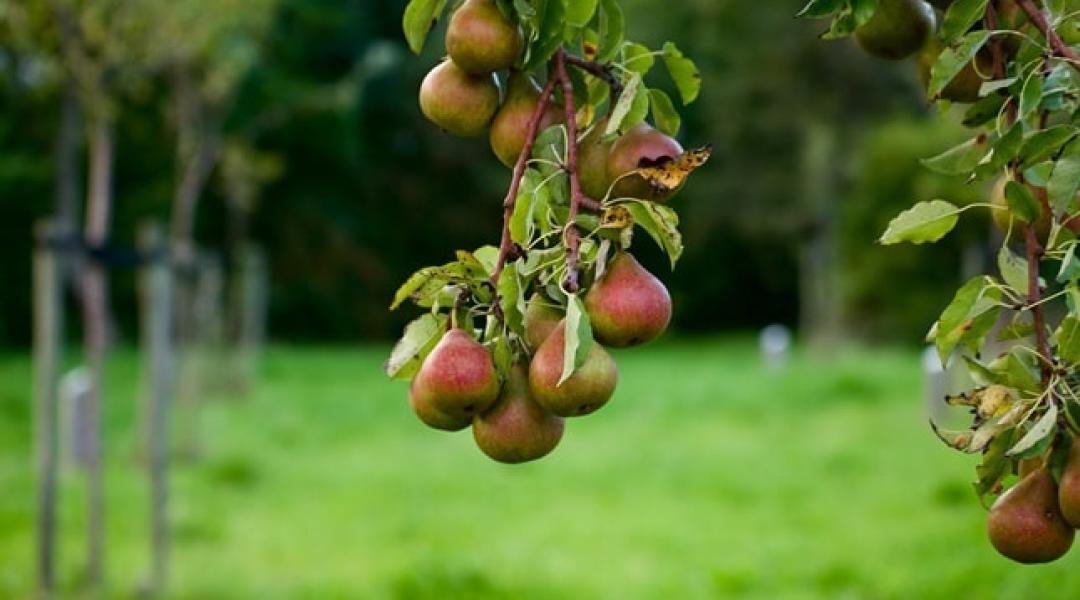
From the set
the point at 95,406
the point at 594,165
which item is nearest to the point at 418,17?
the point at 594,165

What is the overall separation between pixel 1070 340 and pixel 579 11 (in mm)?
445

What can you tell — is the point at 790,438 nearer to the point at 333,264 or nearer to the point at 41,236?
the point at 41,236

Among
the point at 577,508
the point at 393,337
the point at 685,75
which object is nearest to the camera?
the point at 685,75

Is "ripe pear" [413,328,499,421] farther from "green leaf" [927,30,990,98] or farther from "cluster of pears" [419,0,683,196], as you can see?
"green leaf" [927,30,990,98]

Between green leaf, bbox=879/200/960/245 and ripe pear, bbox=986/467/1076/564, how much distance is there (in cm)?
21

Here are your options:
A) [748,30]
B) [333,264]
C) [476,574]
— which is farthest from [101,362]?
[333,264]

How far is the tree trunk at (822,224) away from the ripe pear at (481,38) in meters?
14.5

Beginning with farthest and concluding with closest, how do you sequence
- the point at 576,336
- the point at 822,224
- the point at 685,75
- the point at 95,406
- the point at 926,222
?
the point at 822,224, the point at 95,406, the point at 685,75, the point at 926,222, the point at 576,336

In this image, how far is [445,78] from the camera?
106cm

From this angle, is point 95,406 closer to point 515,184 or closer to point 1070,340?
point 515,184

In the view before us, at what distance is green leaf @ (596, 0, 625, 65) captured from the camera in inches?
42.9

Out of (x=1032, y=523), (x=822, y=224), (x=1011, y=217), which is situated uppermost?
(x=1011, y=217)

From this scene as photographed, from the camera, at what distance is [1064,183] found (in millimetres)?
962

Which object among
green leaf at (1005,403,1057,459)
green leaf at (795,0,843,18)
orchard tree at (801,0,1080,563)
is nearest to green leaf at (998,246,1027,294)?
orchard tree at (801,0,1080,563)
